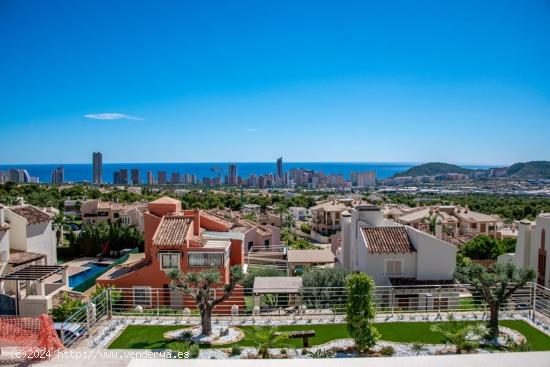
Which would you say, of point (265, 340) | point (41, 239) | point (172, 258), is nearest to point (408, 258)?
point (172, 258)

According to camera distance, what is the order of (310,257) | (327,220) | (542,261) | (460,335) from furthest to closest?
(327,220) → (310,257) → (542,261) → (460,335)

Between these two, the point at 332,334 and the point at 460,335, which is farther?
the point at 332,334

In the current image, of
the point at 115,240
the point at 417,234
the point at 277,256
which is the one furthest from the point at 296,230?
the point at 417,234

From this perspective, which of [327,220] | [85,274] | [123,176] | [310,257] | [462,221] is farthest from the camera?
[123,176]

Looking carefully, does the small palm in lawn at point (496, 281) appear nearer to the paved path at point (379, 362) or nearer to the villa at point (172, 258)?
the paved path at point (379, 362)

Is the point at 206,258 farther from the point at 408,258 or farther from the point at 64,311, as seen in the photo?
the point at 408,258

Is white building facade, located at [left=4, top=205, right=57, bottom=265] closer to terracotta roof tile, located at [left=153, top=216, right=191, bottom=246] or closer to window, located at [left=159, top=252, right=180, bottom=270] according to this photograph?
terracotta roof tile, located at [left=153, top=216, right=191, bottom=246]

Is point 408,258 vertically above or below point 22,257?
above
